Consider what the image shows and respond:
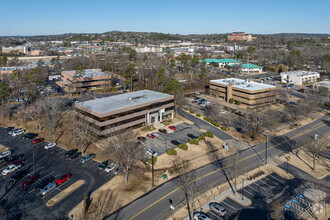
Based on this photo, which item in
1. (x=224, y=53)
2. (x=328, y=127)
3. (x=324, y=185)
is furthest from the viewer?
(x=224, y=53)

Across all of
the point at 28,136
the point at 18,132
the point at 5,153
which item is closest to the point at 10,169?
the point at 5,153

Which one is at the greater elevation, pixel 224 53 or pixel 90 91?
pixel 224 53

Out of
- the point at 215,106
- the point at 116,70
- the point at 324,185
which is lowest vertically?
the point at 324,185

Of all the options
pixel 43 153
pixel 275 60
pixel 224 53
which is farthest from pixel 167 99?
pixel 224 53

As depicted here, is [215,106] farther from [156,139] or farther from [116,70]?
[116,70]

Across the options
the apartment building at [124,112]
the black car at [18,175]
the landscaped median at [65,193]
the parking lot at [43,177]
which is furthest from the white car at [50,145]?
the landscaped median at [65,193]

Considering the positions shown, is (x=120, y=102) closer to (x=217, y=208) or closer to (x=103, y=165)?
(x=103, y=165)
